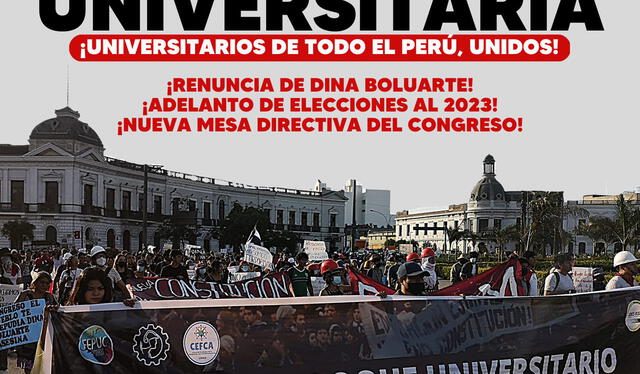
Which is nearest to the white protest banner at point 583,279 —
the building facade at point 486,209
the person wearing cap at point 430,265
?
the person wearing cap at point 430,265

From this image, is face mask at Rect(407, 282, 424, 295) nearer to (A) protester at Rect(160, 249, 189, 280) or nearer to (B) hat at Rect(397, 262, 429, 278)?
(B) hat at Rect(397, 262, 429, 278)

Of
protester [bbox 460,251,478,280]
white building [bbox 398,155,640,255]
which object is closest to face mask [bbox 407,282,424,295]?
protester [bbox 460,251,478,280]

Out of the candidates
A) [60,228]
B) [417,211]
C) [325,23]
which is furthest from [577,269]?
[417,211]

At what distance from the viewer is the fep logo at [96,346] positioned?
603cm

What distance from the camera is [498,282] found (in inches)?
416

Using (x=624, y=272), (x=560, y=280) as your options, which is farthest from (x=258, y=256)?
(x=624, y=272)

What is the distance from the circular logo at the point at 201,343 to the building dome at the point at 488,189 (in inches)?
4684

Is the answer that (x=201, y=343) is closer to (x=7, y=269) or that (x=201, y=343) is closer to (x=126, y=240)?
(x=7, y=269)

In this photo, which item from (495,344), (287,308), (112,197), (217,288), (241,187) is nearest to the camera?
(287,308)

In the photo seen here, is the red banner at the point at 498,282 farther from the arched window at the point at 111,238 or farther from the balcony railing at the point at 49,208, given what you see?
the arched window at the point at 111,238

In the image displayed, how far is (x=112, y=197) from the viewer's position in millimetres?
74125

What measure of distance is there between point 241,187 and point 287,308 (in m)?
90.7

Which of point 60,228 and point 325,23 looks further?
point 60,228

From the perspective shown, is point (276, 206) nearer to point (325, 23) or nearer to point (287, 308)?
point (325, 23)
